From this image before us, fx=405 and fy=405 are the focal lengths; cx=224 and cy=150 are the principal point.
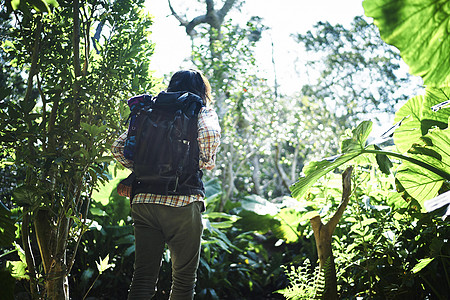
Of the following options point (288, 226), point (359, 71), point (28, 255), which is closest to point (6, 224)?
point (28, 255)

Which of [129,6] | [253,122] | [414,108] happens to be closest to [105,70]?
[129,6]

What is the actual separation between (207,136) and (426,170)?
3.55ft

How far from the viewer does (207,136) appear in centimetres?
212

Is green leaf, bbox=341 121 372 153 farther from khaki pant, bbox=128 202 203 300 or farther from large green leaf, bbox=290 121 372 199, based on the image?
khaki pant, bbox=128 202 203 300

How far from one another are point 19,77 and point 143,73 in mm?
3017

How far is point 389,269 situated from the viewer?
2.34 m

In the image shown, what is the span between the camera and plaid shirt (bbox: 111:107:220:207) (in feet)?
6.81

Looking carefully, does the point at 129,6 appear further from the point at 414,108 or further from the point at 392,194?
the point at 392,194

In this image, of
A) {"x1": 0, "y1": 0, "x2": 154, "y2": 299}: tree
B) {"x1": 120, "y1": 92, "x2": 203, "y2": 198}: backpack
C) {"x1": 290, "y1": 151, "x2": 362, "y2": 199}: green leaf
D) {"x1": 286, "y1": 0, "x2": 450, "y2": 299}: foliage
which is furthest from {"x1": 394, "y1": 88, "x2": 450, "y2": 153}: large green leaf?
{"x1": 0, "y1": 0, "x2": 154, "y2": 299}: tree

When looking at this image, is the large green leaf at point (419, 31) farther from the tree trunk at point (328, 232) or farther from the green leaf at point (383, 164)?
the tree trunk at point (328, 232)

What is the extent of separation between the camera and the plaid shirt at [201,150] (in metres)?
2.07

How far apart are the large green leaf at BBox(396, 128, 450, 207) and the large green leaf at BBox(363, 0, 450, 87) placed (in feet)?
2.22

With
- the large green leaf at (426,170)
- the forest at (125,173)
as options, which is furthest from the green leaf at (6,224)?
the large green leaf at (426,170)

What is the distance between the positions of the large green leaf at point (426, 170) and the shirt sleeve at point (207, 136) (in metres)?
0.93
